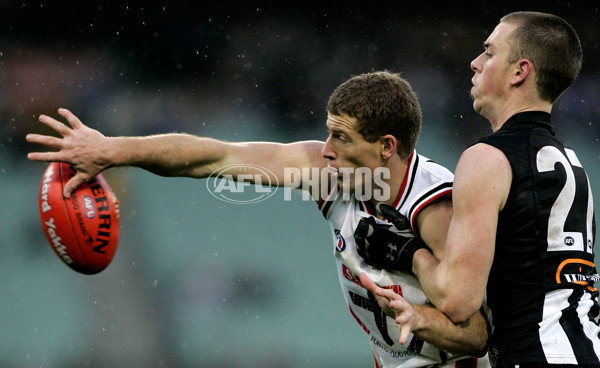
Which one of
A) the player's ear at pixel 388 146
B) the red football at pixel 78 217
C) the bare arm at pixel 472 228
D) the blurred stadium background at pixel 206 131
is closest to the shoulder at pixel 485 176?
the bare arm at pixel 472 228

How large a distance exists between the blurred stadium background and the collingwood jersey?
3.08 m

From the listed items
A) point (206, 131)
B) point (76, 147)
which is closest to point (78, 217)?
point (76, 147)

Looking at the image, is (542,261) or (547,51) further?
(547,51)

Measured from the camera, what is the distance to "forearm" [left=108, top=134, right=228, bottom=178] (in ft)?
9.95

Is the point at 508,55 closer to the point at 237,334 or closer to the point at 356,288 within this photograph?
the point at 356,288

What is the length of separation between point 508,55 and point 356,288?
1134 mm

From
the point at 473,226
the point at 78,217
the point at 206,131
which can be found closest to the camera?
the point at 473,226

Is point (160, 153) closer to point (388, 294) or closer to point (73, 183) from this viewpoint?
point (73, 183)

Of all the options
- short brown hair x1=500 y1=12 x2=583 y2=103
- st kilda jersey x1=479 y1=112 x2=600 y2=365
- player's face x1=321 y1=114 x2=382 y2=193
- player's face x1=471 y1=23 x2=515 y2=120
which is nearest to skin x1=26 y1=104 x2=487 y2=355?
player's face x1=321 y1=114 x2=382 y2=193

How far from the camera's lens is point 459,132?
6930 mm

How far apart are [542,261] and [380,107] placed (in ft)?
2.92

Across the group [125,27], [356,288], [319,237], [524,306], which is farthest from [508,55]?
[125,27]

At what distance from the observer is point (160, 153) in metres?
3.11

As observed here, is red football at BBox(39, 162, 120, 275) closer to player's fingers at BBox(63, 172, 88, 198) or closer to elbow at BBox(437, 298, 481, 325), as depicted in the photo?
player's fingers at BBox(63, 172, 88, 198)
